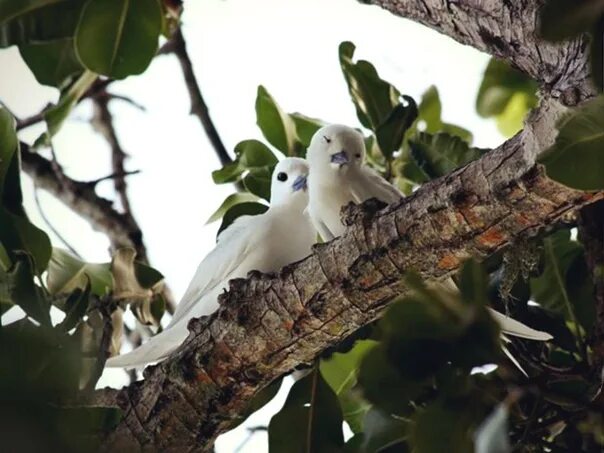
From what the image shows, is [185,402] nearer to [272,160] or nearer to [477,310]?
[272,160]

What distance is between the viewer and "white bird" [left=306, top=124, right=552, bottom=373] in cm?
107

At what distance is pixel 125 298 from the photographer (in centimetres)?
126

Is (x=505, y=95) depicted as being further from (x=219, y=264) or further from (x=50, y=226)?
(x=50, y=226)

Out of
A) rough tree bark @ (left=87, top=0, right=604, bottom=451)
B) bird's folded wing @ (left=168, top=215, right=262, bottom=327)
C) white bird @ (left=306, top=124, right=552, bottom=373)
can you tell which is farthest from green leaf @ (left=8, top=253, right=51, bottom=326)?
white bird @ (left=306, top=124, right=552, bottom=373)

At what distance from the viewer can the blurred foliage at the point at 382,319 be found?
1.16 ft

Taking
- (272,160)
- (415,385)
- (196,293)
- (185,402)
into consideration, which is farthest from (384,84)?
(415,385)

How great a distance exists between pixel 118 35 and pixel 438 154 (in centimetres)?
41

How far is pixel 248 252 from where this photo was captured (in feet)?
3.86

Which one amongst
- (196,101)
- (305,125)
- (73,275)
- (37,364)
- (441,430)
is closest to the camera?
(37,364)

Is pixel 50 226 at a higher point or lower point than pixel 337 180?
higher

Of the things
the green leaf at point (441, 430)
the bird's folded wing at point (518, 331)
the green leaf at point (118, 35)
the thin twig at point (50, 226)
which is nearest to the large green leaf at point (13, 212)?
the green leaf at point (118, 35)

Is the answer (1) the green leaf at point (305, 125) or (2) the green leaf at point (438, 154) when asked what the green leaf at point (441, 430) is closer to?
(2) the green leaf at point (438, 154)

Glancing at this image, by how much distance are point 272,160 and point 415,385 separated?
953mm

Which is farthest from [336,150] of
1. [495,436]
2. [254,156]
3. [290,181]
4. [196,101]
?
[495,436]
